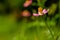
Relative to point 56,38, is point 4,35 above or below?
below

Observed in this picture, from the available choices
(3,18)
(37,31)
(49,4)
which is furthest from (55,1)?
(37,31)

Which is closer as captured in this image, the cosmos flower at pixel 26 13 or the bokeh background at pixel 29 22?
the bokeh background at pixel 29 22

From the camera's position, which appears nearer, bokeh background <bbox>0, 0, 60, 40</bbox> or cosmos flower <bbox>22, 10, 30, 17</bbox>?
bokeh background <bbox>0, 0, 60, 40</bbox>

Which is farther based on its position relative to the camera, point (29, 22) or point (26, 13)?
point (26, 13)

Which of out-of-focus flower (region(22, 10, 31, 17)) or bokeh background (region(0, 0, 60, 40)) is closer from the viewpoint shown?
bokeh background (region(0, 0, 60, 40))

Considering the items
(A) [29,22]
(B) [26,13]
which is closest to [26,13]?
(B) [26,13]

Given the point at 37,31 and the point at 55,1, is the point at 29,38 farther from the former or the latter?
the point at 55,1

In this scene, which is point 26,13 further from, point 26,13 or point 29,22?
point 29,22

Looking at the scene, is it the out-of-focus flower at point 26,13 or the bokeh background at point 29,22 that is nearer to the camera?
the bokeh background at point 29,22
